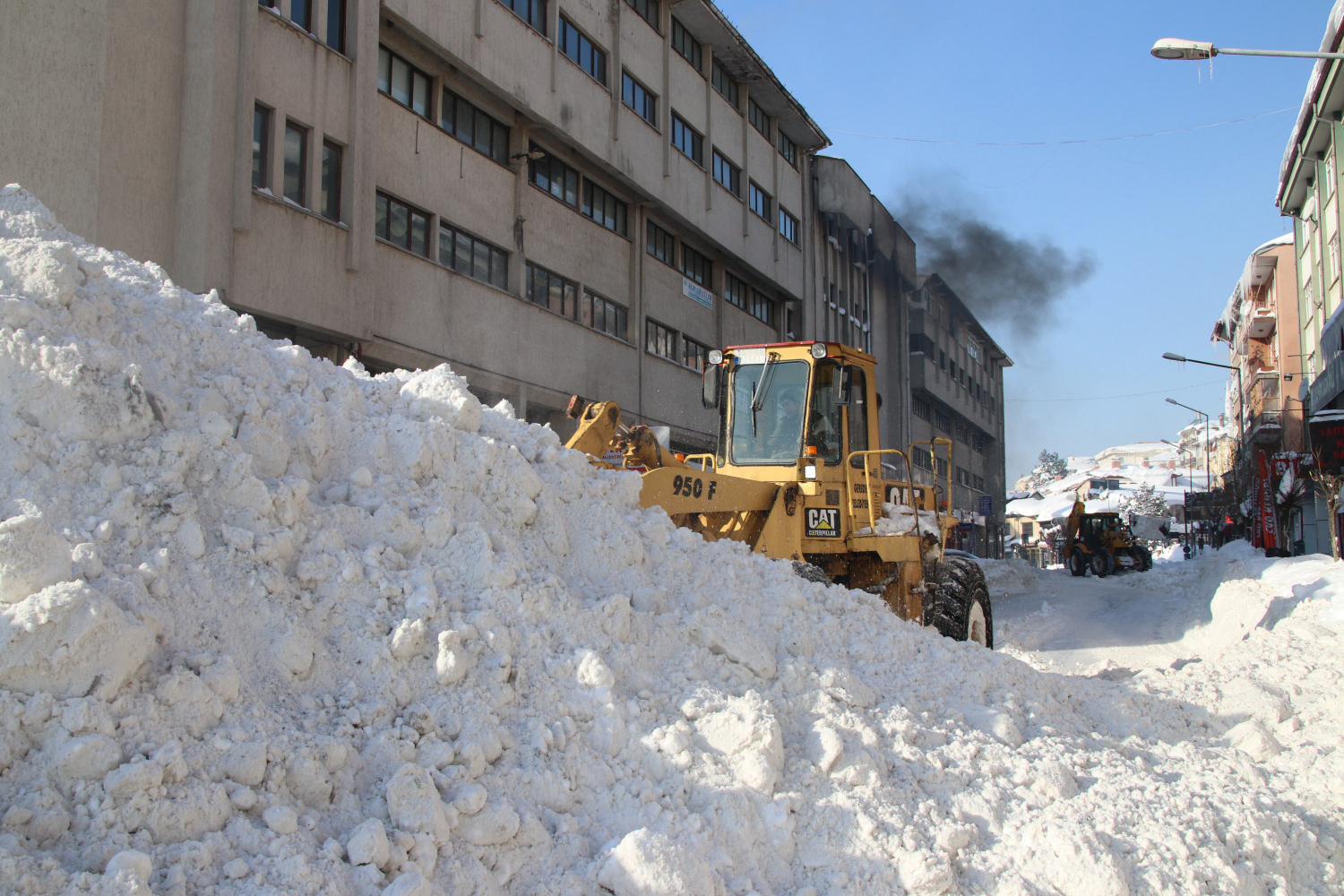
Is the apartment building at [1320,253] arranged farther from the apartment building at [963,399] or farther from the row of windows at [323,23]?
the row of windows at [323,23]

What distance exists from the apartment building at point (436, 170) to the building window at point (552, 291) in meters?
0.06

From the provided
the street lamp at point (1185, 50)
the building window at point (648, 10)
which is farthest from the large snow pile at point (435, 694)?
the building window at point (648, 10)

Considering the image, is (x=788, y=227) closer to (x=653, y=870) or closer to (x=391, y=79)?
(x=391, y=79)

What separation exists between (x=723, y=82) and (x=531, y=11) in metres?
10.6

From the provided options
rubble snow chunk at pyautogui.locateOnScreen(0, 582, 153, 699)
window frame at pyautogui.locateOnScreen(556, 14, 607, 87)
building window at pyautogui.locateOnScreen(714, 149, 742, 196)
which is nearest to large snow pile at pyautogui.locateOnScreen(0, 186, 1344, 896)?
rubble snow chunk at pyautogui.locateOnScreen(0, 582, 153, 699)

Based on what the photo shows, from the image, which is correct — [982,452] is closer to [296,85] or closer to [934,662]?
[296,85]

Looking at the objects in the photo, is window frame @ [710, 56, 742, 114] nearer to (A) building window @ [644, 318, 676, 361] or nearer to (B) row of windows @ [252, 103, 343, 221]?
(A) building window @ [644, 318, 676, 361]

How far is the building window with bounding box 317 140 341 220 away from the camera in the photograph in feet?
50.9

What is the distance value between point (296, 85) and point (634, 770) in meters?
14.0

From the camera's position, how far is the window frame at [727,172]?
93.5ft

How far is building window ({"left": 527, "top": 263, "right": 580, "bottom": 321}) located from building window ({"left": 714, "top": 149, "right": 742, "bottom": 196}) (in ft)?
28.0

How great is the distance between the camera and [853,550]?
9180 millimetres

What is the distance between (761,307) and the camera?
107 ft

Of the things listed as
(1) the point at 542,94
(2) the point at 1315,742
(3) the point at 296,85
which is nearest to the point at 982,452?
(1) the point at 542,94
